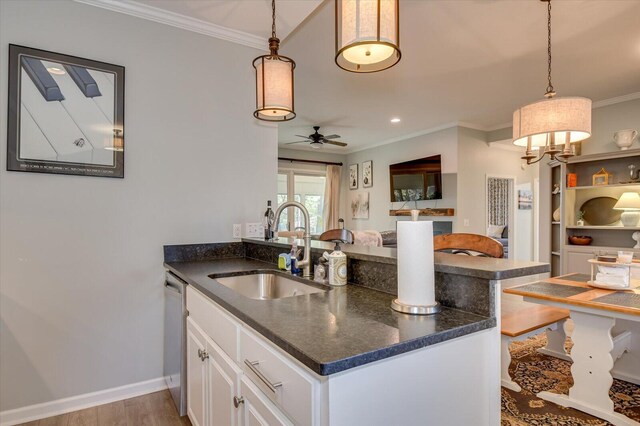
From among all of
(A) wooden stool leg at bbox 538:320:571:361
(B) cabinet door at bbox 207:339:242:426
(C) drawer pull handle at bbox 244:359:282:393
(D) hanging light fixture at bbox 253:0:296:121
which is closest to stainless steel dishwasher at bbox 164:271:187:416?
(B) cabinet door at bbox 207:339:242:426

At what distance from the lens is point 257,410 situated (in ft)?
3.54

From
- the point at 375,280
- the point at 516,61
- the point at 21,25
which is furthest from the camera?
the point at 516,61

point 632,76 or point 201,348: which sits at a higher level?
point 632,76

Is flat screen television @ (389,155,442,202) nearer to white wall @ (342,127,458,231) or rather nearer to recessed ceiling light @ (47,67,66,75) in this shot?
white wall @ (342,127,458,231)

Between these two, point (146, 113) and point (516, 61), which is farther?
point (516, 61)

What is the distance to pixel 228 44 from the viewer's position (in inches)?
104

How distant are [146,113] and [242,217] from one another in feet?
3.18

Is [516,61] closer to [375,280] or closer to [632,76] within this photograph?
[632,76]

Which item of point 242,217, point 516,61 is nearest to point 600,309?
point 242,217

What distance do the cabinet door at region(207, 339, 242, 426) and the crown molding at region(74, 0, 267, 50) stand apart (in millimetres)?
2124

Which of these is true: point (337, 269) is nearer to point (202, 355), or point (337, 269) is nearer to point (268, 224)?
point (202, 355)

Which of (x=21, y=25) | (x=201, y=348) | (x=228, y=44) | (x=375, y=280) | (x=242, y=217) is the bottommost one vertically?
(x=201, y=348)

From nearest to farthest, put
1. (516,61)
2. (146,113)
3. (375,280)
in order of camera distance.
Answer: (375,280)
(146,113)
(516,61)

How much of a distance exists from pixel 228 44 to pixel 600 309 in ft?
9.48
